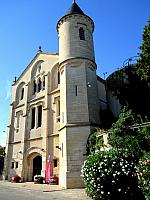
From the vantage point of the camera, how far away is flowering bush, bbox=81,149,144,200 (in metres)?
9.91

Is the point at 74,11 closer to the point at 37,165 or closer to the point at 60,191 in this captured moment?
the point at 37,165

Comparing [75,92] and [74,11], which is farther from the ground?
[74,11]

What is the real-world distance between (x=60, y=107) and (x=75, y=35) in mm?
7158

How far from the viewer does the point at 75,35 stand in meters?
22.2

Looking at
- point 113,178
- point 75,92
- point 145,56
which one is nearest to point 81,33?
point 75,92

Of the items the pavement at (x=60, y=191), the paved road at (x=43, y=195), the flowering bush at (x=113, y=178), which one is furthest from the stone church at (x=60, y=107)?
the flowering bush at (x=113, y=178)

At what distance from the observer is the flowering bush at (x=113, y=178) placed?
9.91 meters

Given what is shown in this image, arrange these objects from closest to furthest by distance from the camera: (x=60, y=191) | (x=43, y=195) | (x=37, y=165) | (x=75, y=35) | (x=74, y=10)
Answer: (x=43, y=195), (x=60, y=191), (x=75, y=35), (x=74, y=10), (x=37, y=165)

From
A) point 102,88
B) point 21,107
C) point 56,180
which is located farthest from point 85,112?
point 21,107

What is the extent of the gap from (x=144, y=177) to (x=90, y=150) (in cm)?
905

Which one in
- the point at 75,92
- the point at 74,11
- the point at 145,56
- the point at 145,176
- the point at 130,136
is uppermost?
the point at 74,11

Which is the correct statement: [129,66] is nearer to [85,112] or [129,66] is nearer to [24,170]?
[85,112]

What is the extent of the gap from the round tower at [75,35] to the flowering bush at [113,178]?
12517 mm

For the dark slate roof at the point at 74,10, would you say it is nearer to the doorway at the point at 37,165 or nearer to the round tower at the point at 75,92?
the round tower at the point at 75,92
